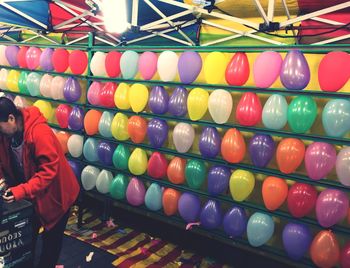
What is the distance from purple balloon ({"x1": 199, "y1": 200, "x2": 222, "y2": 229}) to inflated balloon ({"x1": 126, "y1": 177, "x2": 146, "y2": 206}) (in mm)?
692

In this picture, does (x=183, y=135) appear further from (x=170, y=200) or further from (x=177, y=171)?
(x=170, y=200)

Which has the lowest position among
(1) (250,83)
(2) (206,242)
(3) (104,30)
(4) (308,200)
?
(2) (206,242)

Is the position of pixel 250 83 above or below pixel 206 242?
above

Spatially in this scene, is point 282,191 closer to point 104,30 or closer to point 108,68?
point 108,68

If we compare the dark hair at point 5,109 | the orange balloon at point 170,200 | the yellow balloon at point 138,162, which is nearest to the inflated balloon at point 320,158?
the orange balloon at point 170,200

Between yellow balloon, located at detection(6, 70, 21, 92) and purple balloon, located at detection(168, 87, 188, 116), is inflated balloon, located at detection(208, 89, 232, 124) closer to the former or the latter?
purple balloon, located at detection(168, 87, 188, 116)

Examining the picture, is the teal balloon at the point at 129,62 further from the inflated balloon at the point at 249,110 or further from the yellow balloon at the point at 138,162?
the inflated balloon at the point at 249,110

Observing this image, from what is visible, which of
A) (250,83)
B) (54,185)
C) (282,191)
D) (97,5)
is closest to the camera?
(54,185)

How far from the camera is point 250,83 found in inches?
124

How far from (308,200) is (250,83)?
4.09 ft

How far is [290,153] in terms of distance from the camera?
2.44 m

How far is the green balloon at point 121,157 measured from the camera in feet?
10.9

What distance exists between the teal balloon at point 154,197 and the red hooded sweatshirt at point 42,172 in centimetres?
98

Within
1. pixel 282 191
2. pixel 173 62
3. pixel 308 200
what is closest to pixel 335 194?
pixel 308 200
